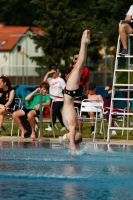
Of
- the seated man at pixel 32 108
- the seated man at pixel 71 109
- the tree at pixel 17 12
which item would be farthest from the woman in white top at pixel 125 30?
the tree at pixel 17 12

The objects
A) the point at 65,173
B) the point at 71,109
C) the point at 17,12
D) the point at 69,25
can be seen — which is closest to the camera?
the point at 65,173

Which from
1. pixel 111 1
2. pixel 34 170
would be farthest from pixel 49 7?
pixel 34 170

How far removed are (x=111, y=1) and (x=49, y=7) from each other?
15.1ft

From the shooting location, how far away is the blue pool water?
29.6 feet

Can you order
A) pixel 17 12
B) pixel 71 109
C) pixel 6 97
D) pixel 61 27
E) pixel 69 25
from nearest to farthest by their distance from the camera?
pixel 71 109, pixel 6 97, pixel 69 25, pixel 61 27, pixel 17 12

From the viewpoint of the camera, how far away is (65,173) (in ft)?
35.1

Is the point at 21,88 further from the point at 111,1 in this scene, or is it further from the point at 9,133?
the point at 111,1

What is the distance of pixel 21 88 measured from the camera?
2677 cm

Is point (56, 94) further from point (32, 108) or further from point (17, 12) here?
point (17, 12)

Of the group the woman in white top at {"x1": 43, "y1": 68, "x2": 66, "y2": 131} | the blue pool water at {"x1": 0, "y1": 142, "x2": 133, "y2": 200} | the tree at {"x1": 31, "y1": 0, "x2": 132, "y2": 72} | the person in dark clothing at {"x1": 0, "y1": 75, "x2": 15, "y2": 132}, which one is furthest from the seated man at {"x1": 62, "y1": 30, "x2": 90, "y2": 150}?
the tree at {"x1": 31, "y1": 0, "x2": 132, "y2": 72}

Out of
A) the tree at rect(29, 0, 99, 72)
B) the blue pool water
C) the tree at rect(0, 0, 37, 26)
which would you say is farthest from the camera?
the tree at rect(0, 0, 37, 26)

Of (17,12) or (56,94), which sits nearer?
(56,94)

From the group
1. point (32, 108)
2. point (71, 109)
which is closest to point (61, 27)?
point (32, 108)

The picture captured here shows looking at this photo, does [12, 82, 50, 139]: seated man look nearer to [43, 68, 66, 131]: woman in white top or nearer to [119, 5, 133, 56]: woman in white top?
[43, 68, 66, 131]: woman in white top
